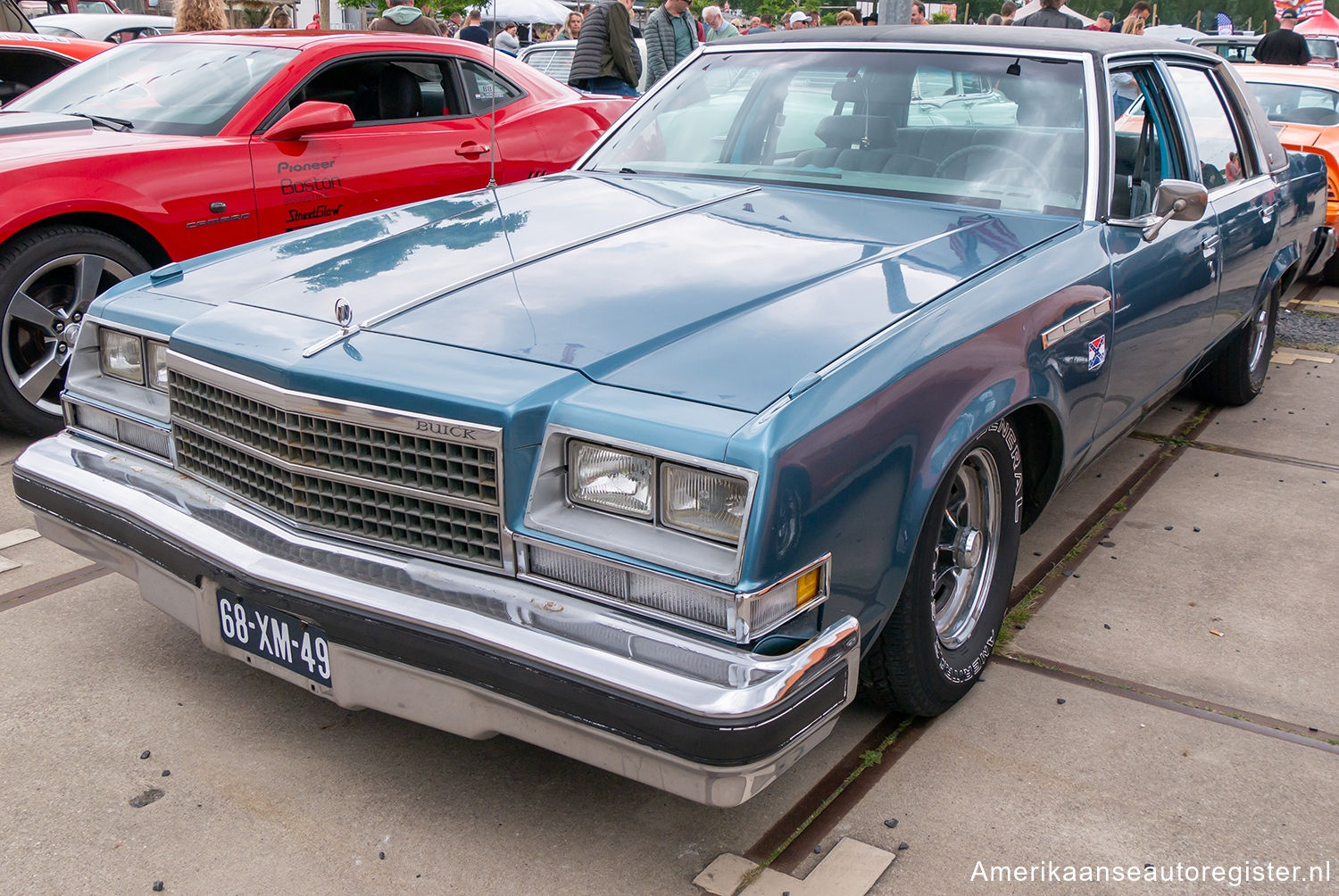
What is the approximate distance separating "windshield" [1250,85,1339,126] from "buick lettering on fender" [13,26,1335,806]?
6.13 m

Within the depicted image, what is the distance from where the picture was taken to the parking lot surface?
2.29 m

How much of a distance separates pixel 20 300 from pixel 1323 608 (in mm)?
4603

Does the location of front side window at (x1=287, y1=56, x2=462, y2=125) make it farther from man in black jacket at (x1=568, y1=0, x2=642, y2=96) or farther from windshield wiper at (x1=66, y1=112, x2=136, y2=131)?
man in black jacket at (x1=568, y1=0, x2=642, y2=96)

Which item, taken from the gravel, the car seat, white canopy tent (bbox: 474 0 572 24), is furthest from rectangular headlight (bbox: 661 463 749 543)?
white canopy tent (bbox: 474 0 572 24)

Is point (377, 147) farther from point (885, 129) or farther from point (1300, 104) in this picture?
point (1300, 104)

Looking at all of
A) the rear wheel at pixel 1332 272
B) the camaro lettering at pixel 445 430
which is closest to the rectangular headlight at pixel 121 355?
the camaro lettering at pixel 445 430

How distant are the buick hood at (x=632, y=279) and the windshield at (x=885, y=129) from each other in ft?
0.48

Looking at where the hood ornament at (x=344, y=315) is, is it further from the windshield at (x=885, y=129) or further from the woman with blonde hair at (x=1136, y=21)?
the woman with blonde hair at (x=1136, y=21)

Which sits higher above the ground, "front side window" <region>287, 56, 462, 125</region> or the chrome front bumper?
"front side window" <region>287, 56, 462, 125</region>

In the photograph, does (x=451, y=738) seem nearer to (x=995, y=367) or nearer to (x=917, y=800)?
(x=917, y=800)

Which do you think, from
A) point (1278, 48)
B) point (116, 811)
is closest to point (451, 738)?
point (116, 811)

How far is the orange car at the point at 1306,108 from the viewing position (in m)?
8.37

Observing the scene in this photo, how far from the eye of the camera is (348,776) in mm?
2564

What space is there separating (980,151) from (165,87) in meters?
3.81
